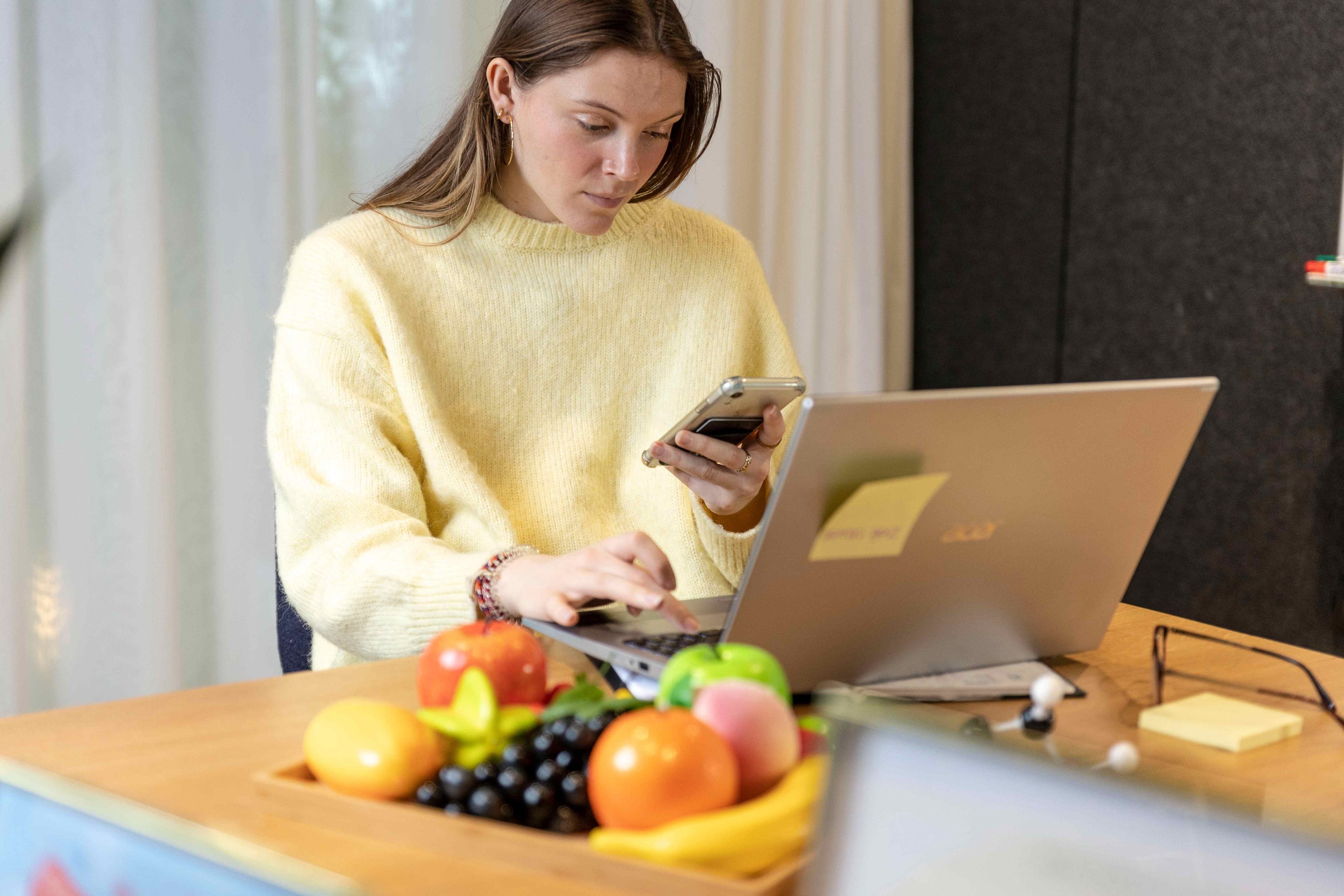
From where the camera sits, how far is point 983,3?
2748 millimetres

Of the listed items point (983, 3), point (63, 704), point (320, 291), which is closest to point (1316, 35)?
point (983, 3)

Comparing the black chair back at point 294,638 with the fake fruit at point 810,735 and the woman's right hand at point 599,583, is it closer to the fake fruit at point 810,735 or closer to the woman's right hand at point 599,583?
the woman's right hand at point 599,583

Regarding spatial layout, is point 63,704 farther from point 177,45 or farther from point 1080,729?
point 1080,729

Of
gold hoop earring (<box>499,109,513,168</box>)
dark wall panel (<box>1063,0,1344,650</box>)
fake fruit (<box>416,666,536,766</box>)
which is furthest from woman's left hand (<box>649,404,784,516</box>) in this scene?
dark wall panel (<box>1063,0,1344,650</box>)

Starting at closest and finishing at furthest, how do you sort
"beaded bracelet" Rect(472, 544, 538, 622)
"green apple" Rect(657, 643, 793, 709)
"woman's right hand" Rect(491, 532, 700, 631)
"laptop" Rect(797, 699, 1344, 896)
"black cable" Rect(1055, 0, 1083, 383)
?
1. "laptop" Rect(797, 699, 1344, 896)
2. "green apple" Rect(657, 643, 793, 709)
3. "woman's right hand" Rect(491, 532, 700, 631)
4. "beaded bracelet" Rect(472, 544, 538, 622)
5. "black cable" Rect(1055, 0, 1083, 383)

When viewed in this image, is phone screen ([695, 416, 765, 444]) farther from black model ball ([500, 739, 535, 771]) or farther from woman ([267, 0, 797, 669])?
black model ball ([500, 739, 535, 771])

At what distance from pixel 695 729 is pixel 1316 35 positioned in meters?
2.13

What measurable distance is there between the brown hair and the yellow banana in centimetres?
91

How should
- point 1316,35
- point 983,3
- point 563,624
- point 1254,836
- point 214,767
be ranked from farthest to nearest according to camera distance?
point 983,3 → point 1316,35 → point 563,624 → point 214,767 → point 1254,836

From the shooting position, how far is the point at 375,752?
627mm

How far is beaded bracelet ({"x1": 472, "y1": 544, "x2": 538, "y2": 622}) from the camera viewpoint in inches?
41.0

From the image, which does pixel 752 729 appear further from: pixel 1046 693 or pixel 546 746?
pixel 1046 693

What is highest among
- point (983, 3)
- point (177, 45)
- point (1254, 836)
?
point (983, 3)

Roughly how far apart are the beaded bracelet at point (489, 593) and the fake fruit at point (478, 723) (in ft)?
1.21
